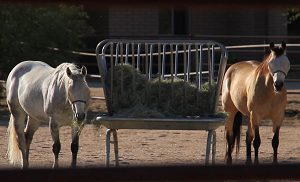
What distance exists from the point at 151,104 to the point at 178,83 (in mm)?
331

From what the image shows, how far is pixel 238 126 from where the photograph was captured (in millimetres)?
4840

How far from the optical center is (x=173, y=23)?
1450 cm

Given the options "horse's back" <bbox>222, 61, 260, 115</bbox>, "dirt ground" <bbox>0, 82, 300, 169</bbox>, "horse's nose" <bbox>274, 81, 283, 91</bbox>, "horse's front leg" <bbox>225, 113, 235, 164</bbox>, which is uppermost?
"horse's nose" <bbox>274, 81, 283, 91</bbox>

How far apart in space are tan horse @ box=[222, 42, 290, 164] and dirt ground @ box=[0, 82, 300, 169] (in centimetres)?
39

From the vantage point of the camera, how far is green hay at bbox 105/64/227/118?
3.55 m

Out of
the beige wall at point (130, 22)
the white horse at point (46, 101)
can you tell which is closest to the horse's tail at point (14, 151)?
the white horse at point (46, 101)

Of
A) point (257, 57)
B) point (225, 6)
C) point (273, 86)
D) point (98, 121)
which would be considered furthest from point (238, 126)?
point (257, 57)

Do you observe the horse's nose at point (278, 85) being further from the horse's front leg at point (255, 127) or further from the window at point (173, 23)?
the window at point (173, 23)

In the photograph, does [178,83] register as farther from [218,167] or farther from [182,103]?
[218,167]

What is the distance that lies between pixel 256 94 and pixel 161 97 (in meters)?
1.17

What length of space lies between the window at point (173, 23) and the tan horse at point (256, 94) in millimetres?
9587

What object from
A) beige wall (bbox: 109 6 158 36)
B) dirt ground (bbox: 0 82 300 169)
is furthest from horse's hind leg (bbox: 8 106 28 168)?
beige wall (bbox: 109 6 158 36)

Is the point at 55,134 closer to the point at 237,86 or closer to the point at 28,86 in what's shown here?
the point at 28,86

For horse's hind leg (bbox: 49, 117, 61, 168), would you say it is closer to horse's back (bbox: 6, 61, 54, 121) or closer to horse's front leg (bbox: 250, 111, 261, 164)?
horse's back (bbox: 6, 61, 54, 121)
